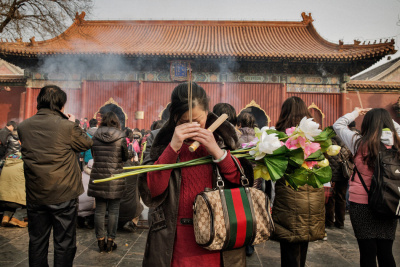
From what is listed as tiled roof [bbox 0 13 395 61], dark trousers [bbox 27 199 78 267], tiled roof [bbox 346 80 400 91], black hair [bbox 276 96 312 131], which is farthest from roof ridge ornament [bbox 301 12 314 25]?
dark trousers [bbox 27 199 78 267]

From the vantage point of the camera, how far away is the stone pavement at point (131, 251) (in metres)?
3.07

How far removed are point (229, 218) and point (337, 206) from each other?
436 centimetres

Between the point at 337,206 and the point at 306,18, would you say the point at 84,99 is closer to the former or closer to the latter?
the point at 337,206

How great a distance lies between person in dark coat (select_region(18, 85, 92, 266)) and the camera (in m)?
2.18

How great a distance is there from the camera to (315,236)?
210cm

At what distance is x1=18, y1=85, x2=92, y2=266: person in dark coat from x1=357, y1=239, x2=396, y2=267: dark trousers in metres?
2.39

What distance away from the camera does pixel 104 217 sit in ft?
10.9

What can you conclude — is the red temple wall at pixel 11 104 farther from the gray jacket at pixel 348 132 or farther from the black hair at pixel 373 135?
the black hair at pixel 373 135

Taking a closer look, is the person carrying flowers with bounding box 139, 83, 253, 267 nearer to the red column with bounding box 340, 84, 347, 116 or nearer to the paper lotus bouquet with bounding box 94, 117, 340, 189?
the paper lotus bouquet with bounding box 94, 117, 340, 189

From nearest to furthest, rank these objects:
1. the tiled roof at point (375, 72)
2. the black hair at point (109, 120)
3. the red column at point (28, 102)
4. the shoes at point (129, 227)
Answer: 1. the black hair at point (109, 120)
2. the shoes at point (129, 227)
3. the red column at point (28, 102)
4. the tiled roof at point (375, 72)

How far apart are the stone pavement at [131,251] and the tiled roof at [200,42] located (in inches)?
298

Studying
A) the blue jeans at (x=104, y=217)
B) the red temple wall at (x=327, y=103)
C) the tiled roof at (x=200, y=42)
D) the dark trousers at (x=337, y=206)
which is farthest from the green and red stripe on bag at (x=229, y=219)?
the red temple wall at (x=327, y=103)

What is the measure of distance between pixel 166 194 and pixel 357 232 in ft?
5.52

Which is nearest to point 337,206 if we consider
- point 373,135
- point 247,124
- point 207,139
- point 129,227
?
point 247,124
